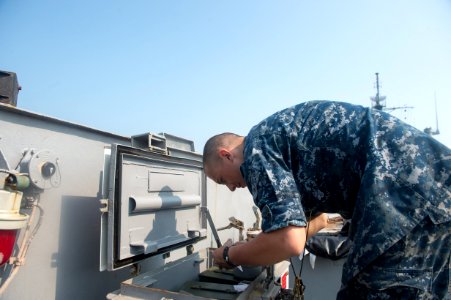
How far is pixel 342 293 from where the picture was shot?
1545mm

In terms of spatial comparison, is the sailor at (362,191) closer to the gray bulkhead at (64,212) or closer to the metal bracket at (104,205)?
the metal bracket at (104,205)

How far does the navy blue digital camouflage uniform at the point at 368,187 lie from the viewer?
1.38 meters

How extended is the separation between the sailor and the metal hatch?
756 millimetres

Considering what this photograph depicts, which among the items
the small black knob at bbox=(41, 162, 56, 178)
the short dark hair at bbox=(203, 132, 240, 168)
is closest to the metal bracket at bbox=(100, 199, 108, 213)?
the small black knob at bbox=(41, 162, 56, 178)

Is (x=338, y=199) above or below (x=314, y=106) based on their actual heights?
below

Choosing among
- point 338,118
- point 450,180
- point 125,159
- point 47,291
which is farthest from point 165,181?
point 450,180

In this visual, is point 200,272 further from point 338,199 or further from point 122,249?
point 338,199

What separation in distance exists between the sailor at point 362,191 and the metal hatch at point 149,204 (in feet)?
2.48

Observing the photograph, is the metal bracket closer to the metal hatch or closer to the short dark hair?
the metal hatch

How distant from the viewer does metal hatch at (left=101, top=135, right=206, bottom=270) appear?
1.93 metres

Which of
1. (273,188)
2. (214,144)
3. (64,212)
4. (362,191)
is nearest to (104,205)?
(64,212)

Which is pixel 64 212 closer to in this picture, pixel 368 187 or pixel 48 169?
pixel 48 169

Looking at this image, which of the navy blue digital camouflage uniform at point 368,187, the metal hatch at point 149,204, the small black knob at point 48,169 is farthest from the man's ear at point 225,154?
the small black knob at point 48,169

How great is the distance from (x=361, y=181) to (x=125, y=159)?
4.33 feet
